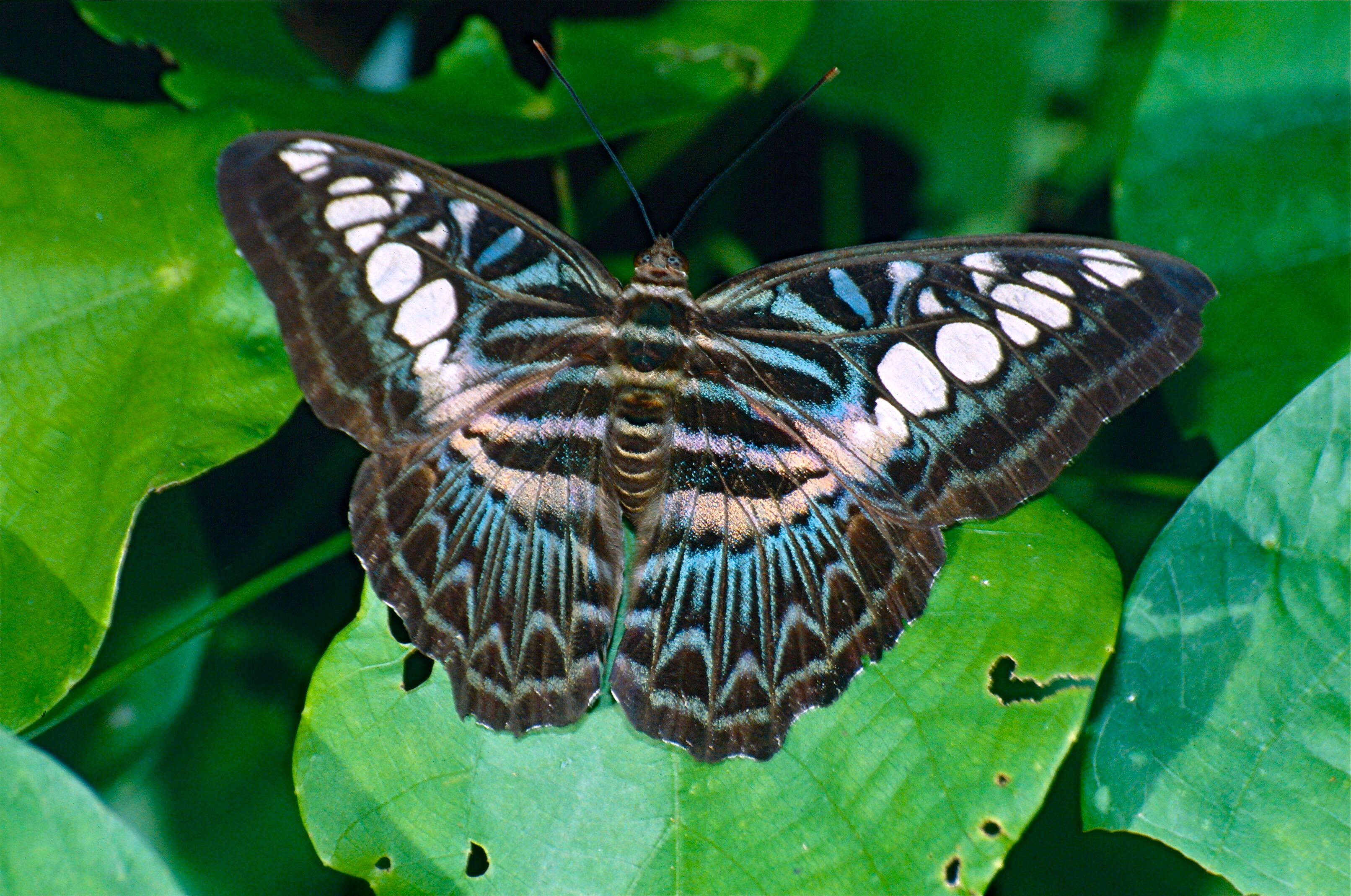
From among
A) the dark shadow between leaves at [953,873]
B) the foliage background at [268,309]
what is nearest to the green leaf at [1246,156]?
the foliage background at [268,309]

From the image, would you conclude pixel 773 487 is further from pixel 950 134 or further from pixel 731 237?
pixel 950 134

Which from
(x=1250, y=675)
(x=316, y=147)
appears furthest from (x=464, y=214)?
(x=1250, y=675)

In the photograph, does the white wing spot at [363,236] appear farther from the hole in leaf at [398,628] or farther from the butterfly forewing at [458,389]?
the hole in leaf at [398,628]

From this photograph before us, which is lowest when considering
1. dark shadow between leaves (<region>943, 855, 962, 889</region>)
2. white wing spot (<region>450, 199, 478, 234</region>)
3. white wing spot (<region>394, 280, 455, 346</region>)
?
dark shadow between leaves (<region>943, 855, 962, 889</region>)

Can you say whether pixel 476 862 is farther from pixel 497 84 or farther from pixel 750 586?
pixel 497 84

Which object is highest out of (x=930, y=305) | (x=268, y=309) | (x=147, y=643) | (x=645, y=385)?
(x=930, y=305)

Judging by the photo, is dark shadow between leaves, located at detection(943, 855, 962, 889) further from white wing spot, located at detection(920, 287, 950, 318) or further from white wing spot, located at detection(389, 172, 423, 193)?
white wing spot, located at detection(389, 172, 423, 193)

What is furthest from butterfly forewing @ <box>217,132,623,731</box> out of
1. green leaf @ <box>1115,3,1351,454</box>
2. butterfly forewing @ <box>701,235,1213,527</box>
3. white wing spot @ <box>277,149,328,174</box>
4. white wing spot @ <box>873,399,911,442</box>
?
green leaf @ <box>1115,3,1351,454</box>
